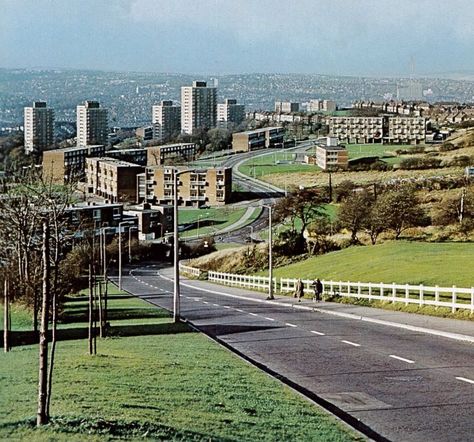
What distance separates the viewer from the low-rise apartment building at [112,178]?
1956 inches

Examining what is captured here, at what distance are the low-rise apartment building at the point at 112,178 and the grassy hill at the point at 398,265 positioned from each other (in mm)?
12920

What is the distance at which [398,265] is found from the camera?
4916 cm

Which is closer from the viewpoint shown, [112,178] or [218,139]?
[112,178]

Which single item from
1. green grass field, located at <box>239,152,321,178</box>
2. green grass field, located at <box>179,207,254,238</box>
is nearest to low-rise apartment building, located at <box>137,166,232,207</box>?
green grass field, located at <box>179,207,254,238</box>

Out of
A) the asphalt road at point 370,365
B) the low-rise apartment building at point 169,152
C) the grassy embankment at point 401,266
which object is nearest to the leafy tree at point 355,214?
the grassy embankment at point 401,266

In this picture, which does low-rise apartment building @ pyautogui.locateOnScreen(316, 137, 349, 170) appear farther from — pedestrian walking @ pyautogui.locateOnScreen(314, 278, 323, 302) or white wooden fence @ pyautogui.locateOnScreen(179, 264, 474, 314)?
pedestrian walking @ pyautogui.locateOnScreen(314, 278, 323, 302)

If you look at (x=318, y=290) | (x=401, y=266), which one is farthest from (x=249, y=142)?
(x=318, y=290)

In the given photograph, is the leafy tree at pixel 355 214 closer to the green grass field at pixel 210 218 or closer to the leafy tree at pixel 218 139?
the green grass field at pixel 210 218

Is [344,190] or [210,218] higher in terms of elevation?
[344,190]

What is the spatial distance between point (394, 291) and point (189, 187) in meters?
85.8

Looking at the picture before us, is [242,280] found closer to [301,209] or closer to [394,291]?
[301,209]

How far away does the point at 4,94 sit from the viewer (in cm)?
2347

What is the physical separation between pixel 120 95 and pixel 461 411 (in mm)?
39161

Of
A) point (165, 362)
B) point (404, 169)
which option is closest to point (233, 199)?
point (404, 169)
